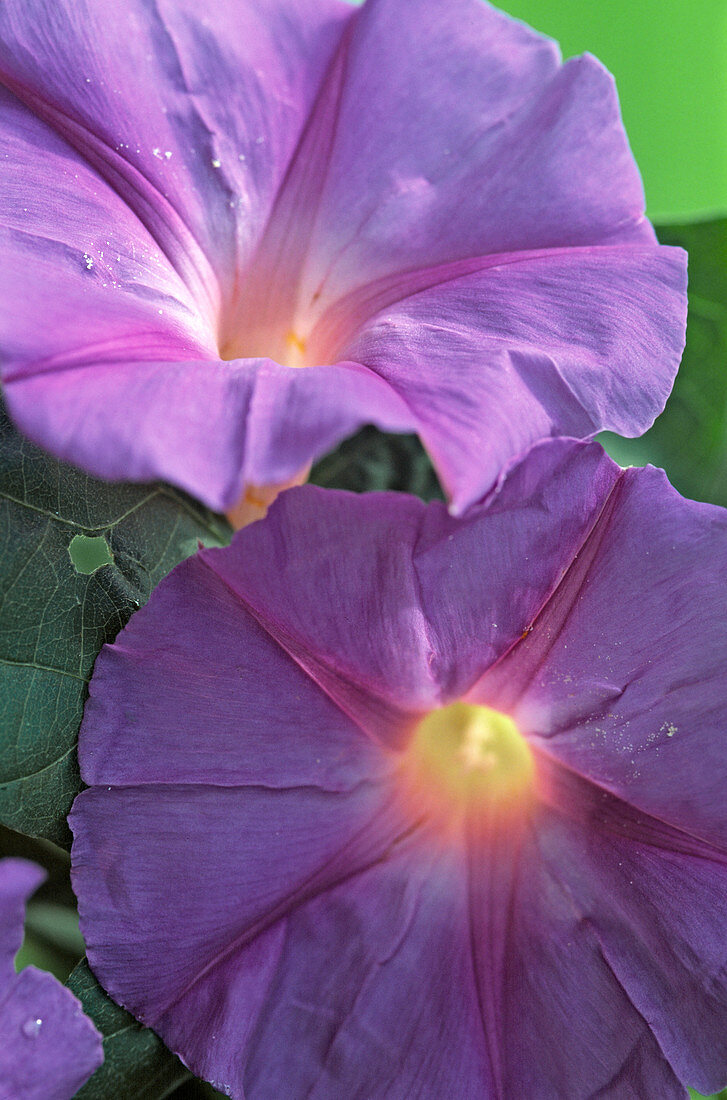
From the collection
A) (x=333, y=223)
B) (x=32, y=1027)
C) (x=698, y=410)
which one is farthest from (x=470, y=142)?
(x=32, y=1027)

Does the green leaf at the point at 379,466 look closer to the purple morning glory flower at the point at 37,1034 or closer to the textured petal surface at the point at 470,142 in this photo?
the textured petal surface at the point at 470,142

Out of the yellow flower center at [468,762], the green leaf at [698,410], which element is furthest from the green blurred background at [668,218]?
the yellow flower center at [468,762]

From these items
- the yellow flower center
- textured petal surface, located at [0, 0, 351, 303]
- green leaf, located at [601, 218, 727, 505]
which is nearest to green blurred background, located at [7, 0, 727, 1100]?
green leaf, located at [601, 218, 727, 505]

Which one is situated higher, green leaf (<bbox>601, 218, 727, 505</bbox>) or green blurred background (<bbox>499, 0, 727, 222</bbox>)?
green blurred background (<bbox>499, 0, 727, 222</bbox>)

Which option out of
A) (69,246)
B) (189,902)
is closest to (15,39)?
(69,246)

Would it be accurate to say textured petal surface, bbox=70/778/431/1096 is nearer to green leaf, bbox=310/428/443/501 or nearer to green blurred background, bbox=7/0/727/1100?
green blurred background, bbox=7/0/727/1100

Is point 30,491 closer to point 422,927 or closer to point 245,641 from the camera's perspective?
point 245,641
